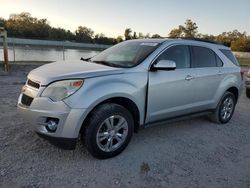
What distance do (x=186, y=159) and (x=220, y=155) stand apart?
63 centimetres

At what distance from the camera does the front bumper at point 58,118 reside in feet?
11.3

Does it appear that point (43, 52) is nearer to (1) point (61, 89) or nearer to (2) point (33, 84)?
(2) point (33, 84)

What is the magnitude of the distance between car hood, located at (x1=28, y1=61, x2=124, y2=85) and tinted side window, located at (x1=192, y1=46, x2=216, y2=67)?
1.79 meters

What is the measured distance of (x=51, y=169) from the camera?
353 cm

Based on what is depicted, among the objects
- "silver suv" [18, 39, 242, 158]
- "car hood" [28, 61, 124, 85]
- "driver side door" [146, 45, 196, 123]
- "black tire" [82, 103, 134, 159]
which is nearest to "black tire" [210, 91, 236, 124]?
"silver suv" [18, 39, 242, 158]

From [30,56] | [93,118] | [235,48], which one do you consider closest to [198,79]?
[93,118]

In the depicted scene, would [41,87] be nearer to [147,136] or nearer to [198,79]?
[147,136]

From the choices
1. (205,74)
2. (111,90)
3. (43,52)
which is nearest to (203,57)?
(205,74)

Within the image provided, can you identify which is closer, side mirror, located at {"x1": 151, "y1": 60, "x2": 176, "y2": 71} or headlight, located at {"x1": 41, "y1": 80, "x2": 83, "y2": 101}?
headlight, located at {"x1": 41, "y1": 80, "x2": 83, "y2": 101}

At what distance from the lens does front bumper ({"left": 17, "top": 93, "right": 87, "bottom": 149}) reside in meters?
3.44

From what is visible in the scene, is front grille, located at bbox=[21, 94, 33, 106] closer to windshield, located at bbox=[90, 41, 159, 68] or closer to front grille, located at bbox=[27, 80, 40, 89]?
front grille, located at bbox=[27, 80, 40, 89]

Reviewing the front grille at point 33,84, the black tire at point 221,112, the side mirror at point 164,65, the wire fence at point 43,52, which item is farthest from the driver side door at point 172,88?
the wire fence at point 43,52

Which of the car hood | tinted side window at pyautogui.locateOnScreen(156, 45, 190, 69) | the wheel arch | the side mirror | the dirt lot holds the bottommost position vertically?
the dirt lot

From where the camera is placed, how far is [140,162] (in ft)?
12.8
